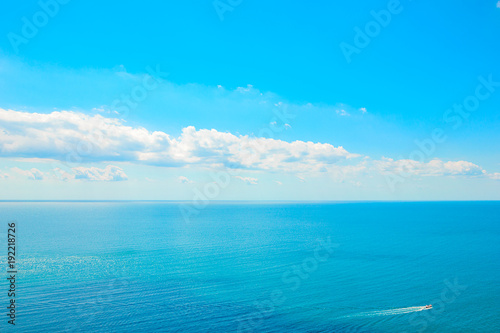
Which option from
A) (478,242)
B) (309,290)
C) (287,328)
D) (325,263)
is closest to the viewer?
(287,328)

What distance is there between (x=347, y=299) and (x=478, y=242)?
72.7 metres

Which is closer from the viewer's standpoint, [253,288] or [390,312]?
[390,312]

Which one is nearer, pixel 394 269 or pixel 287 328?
pixel 287 328

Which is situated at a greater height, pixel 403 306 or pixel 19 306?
pixel 19 306

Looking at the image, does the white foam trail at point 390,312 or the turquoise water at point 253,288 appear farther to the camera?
the white foam trail at point 390,312

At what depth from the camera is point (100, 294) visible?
4244 centimetres

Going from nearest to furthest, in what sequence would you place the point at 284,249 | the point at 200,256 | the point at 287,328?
the point at 287,328 < the point at 200,256 < the point at 284,249

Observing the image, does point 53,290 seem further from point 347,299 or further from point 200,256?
point 347,299

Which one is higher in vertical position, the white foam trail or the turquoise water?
the turquoise water

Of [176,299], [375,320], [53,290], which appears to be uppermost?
[53,290]

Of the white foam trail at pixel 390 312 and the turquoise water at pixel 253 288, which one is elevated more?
the turquoise water at pixel 253 288

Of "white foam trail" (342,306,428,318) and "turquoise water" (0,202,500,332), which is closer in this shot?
"turquoise water" (0,202,500,332)

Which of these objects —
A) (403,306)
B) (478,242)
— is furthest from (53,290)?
(478,242)

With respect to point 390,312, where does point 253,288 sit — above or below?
above
